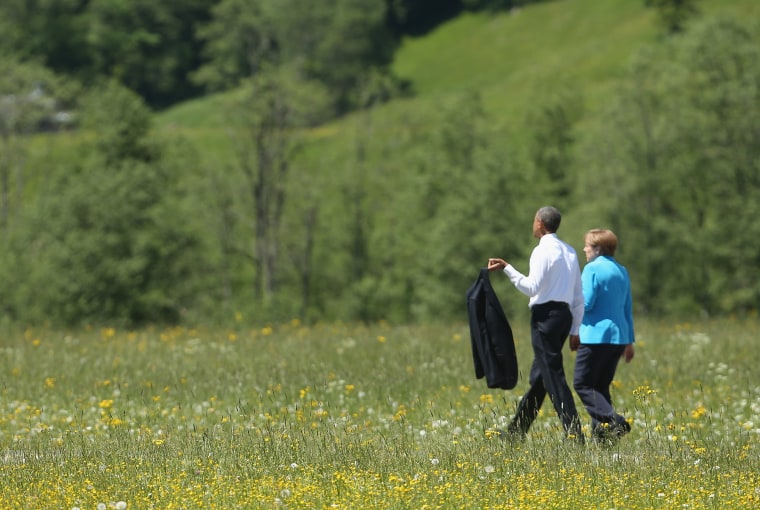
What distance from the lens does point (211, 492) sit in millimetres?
6898

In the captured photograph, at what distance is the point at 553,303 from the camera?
350 inches

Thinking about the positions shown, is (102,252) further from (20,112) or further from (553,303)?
(553,303)

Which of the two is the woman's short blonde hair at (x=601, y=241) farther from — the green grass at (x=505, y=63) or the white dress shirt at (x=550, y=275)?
the green grass at (x=505, y=63)

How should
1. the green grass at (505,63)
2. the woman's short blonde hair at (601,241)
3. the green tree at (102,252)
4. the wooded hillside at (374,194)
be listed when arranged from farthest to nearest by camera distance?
the green grass at (505,63) → the wooded hillside at (374,194) → the green tree at (102,252) → the woman's short blonde hair at (601,241)

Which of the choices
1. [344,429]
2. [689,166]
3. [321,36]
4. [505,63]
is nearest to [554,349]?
[344,429]

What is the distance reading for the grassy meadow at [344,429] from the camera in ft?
22.6

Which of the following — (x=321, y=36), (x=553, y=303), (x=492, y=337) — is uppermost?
(x=553, y=303)

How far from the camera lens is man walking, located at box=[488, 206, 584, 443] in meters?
8.79

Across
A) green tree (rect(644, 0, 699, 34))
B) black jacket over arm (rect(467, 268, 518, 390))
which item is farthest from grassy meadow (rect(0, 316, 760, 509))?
green tree (rect(644, 0, 699, 34))

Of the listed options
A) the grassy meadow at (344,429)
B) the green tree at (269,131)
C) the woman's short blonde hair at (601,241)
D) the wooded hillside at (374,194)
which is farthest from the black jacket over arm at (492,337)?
the green tree at (269,131)

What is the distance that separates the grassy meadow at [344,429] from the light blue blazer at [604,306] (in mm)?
586

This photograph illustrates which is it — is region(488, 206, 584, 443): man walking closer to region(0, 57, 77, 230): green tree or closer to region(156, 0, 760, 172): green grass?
region(0, 57, 77, 230): green tree

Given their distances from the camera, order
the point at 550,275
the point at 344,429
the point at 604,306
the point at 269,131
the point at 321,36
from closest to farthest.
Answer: the point at 550,275 → the point at 604,306 → the point at 344,429 → the point at 269,131 → the point at 321,36

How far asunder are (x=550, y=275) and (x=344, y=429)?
8.06 ft
